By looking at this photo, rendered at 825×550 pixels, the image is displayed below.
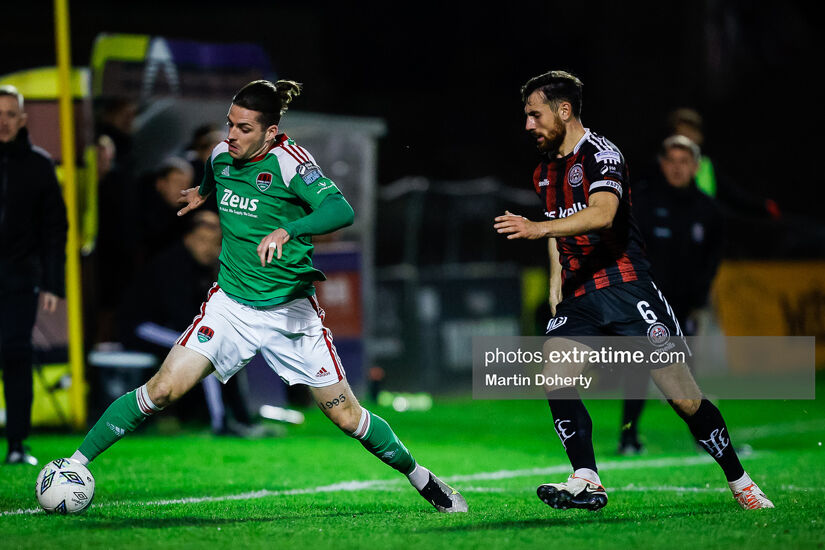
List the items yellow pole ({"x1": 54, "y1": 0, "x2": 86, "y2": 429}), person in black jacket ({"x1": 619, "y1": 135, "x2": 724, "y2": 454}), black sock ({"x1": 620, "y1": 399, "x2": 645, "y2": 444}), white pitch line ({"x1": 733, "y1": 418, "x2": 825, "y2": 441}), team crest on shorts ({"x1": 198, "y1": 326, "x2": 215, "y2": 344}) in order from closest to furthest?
1. team crest on shorts ({"x1": 198, "y1": 326, "x2": 215, "y2": 344})
2. person in black jacket ({"x1": 619, "y1": 135, "x2": 724, "y2": 454})
3. black sock ({"x1": 620, "y1": 399, "x2": 645, "y2": 444})
4. yellow pole ({"x1": 54, "y1": 0, "x2": 86, "y2": 429})
5. white pitch line ({"x1": 733, "y1": 418, "x2": 825, "y2": 441})

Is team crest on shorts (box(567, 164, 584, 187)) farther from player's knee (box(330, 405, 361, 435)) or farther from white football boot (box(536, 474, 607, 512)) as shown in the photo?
player's knee (box(330, 405, 361, 435))

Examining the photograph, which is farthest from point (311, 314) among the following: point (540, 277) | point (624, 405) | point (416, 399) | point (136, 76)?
point (540, 277)

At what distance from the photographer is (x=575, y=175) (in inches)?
231

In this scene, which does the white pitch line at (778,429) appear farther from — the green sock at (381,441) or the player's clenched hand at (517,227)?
the player's clenched hand at (517,227)

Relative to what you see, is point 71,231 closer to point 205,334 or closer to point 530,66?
point 205,334

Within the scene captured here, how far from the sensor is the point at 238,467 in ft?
26.5

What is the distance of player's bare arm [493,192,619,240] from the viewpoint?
17.6 ft

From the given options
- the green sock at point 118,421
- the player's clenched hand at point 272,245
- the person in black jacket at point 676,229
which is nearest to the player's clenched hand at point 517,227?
the player's clenched hand at point 272,245

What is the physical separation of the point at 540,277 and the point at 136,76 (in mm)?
6453

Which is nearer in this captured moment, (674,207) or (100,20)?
(674,207)

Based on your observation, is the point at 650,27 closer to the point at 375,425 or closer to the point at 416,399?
the point at 416,399

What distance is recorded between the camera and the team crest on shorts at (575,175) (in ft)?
19.2

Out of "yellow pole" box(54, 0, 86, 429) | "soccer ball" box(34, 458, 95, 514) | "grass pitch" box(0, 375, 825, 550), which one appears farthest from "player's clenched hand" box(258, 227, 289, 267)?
"yellow pole" box(54, 0, 86, 429)

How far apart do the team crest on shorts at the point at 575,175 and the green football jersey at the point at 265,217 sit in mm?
1160
